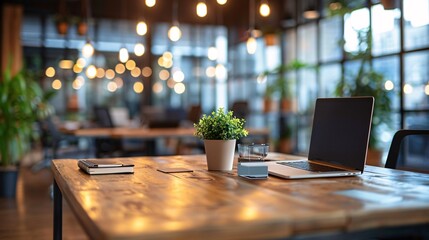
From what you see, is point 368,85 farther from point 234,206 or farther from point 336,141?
point 234,206

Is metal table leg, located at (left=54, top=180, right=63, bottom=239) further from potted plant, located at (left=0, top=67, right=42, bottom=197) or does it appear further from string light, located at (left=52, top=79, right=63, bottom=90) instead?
string light, located at (left=52, top=79, right=63, bottom=90)

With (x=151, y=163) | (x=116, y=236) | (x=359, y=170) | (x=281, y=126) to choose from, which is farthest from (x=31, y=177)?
(x=116, y=236)

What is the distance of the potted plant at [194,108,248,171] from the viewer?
2121 mm

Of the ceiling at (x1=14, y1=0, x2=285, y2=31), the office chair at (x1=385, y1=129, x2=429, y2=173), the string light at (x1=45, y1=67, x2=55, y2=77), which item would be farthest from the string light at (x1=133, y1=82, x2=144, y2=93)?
the office chair at (x1=385, y1=129, x2=429, y2=173)

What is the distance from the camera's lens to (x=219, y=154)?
7.00ft

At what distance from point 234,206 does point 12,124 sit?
183 inches

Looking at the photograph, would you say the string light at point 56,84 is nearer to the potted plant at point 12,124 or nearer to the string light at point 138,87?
the string light at point 138,87

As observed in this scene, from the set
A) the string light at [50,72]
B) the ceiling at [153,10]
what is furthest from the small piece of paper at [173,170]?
the string light at [50,72]

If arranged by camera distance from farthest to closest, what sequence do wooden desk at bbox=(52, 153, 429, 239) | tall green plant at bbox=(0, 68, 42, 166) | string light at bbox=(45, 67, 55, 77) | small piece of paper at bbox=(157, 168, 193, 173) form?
string light at bbox=(45, 67, 55, 77)
tall green plant at bbox=(0, 68, 42, 166)
small piece of paper at bbox=(157, 168, 193, 173)
wooden desk at bbox=(52, 153, 429, 239)

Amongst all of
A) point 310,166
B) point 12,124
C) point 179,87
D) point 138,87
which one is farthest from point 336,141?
Result: point 138,87

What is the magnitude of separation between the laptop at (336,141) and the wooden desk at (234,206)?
0.30 ft

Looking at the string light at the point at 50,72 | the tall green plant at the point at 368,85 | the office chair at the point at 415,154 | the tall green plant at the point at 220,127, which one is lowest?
the office chair at the point at 415,154

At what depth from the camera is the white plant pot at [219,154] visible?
2.12 meters

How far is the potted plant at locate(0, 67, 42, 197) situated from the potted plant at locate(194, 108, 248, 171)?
12.6 feet
